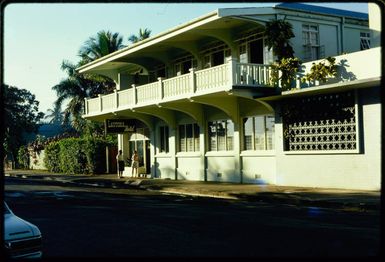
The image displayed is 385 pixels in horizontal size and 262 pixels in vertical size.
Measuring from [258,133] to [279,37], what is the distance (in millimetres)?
4414

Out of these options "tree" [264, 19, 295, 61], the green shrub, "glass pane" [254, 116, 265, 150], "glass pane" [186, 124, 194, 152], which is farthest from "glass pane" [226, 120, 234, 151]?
the green shrub

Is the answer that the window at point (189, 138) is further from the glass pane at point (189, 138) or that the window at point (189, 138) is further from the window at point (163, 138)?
the window at point (163, 138)

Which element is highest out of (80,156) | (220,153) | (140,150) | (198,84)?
(198,84)

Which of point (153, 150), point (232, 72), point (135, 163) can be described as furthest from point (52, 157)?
point (232, 72)

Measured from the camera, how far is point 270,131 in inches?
854

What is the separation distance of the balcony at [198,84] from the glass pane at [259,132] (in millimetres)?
2137

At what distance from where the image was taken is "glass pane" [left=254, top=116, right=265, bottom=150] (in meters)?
22.1

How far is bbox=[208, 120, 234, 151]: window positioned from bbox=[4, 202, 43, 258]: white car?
18.3 meters

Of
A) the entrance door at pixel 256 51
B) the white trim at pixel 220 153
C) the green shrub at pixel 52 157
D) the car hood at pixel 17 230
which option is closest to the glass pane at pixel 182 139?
the white trim at pixel 220 153

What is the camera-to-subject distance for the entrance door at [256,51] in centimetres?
2217

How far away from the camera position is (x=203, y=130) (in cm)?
2566

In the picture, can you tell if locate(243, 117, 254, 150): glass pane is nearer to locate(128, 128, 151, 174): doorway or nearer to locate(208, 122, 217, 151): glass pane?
locate(208, 122, 217, 151): glass pane

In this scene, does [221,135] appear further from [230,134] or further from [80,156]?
[80,156]

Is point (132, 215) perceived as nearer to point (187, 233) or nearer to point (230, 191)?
point (187, 233)
